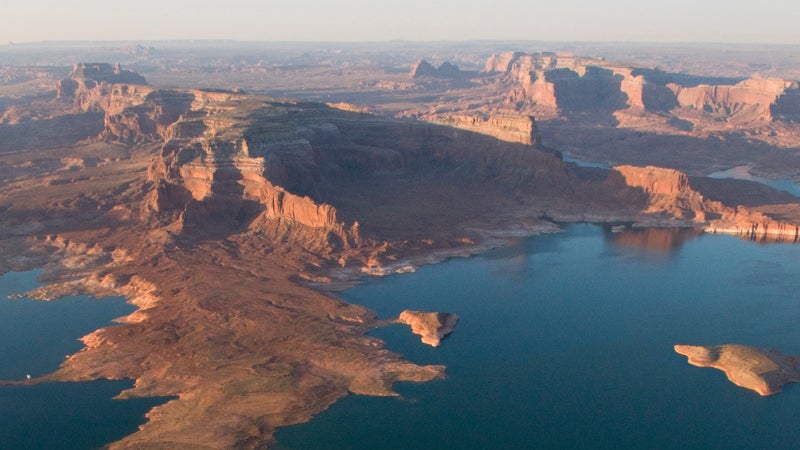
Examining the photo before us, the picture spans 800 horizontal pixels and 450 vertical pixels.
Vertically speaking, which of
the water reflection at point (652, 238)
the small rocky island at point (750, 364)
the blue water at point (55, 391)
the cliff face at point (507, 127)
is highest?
the cliff face at point (507, 127)

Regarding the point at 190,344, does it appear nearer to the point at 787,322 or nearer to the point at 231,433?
the point at 231,433

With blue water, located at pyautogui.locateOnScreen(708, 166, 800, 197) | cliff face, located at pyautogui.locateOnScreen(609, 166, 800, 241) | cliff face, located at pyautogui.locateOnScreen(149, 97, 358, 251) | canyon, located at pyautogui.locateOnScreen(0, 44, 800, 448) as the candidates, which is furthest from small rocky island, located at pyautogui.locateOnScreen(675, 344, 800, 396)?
blue water, located at pyautogui.locateOnScreen(708, 166, 800, 197)

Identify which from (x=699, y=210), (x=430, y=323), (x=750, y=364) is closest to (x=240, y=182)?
(x=430, y=323)

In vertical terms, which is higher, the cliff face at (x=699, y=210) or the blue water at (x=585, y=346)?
the cliff face at (x=699, y=210)

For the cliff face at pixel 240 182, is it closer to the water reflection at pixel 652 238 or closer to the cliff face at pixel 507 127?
the cliff face at pixel 507 127

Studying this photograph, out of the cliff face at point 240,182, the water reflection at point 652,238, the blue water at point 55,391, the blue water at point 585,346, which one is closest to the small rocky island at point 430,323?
the blue water at point 585,346
